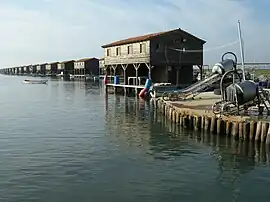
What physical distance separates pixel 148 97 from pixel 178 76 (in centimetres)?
861

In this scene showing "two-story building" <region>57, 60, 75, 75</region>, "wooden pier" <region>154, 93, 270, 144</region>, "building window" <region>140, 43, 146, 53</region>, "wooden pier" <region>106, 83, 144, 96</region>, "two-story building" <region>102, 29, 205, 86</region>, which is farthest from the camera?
"two-story building" <region>57, 60, 75, 75</region>

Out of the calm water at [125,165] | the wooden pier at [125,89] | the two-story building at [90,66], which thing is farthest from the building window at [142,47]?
the two-story building at [90,66]

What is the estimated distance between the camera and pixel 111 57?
66250mm

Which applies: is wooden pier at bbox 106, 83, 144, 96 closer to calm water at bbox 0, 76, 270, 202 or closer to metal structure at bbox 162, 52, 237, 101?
metal structure at bbox 162, 52, 237, 101

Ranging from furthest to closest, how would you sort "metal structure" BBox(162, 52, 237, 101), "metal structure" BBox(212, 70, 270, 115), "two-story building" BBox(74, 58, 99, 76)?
"two-story building" BBox(74, 58, 99, 76) → "metal structure" BBox(162, 52, 237, 101) → "metal structure" BBox(212, 70, 270, 115)

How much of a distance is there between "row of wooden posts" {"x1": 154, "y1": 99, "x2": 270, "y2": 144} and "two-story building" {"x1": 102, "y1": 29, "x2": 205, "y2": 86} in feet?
78.3

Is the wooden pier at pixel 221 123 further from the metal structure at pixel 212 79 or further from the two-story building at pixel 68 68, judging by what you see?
the two-story building at pixel 68 68

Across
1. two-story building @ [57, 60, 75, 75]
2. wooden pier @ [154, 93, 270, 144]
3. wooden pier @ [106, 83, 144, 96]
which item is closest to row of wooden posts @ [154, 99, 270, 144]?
wooden pier @ [154, 93, 270, 144]

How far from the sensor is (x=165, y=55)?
54.6 m

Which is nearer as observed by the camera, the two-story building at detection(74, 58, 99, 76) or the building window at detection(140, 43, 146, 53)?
the building window at detection(140, 43, 146, 53)

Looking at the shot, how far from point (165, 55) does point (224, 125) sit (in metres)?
Answer: 30.5

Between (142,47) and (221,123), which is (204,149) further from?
(142,47)

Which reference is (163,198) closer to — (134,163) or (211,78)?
(134,163)

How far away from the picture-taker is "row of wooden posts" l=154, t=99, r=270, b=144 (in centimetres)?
2252
